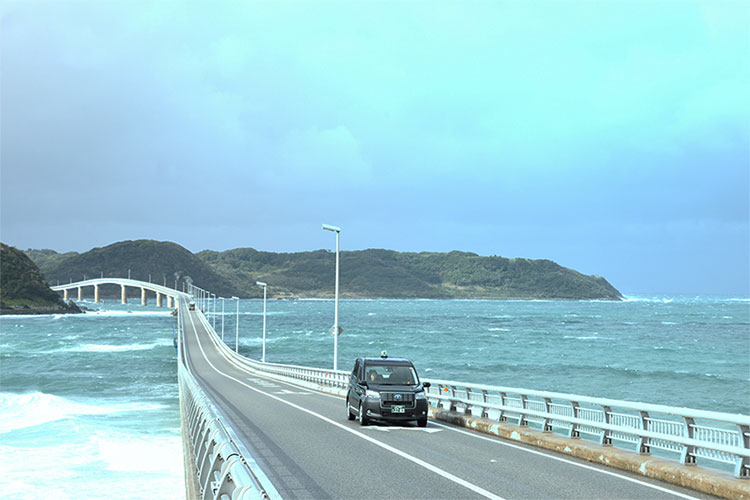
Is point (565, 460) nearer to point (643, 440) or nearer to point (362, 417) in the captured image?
point (643, 440)

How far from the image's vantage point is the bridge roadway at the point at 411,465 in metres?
11.1

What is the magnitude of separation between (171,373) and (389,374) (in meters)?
62.1

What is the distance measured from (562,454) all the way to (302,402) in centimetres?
1719

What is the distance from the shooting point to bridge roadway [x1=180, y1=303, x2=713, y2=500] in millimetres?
11094

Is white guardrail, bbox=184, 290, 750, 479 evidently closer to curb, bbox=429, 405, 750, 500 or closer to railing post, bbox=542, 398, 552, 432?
railing post, bbox=542, 398, 552, 432

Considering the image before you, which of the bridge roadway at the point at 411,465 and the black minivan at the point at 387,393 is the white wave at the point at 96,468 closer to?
the bridge roadway at the point at 411,465

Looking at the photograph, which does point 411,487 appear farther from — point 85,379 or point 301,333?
point 301,333

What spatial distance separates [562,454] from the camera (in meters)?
15.3

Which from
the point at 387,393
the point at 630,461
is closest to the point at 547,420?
the point at 387,393

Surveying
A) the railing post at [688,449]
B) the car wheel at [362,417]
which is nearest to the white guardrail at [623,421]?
the railing post at [688,449]

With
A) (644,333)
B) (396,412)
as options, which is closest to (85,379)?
(396,412)

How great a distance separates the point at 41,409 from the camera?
49.4 metres

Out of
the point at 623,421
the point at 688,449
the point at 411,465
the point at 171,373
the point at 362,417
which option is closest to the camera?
the point at 688,449

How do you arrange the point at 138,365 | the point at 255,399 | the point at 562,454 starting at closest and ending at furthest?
the point at 562,454, the point at 255,399, the point at 138,365
